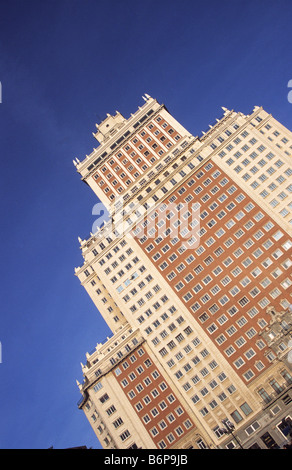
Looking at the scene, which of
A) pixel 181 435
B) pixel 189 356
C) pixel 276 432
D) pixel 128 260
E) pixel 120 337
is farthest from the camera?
pixel 128 260

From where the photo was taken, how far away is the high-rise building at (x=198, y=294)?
61.4 metres

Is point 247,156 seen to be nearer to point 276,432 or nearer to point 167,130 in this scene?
point 167,130

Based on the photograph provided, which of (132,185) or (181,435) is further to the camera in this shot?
(132,185)

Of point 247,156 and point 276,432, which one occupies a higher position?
point 247,156

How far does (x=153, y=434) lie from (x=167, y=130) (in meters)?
74.2

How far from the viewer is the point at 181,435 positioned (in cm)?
6238

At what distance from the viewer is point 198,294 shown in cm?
7150

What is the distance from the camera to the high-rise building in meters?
61.4
